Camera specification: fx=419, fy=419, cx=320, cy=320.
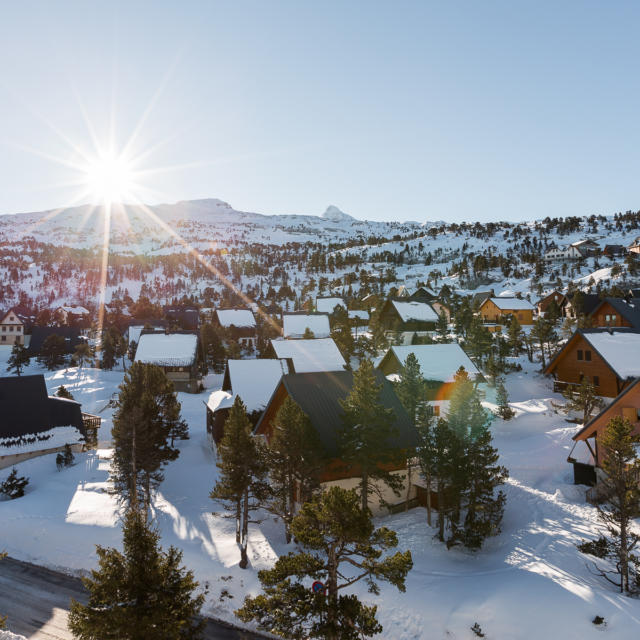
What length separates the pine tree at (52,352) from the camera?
246 feet

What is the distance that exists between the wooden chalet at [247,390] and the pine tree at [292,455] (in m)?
13.2

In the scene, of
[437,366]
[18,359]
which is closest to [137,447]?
[437,366]

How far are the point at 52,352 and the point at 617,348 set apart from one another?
83862mm

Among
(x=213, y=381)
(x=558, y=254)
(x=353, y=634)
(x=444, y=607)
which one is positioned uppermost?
(x=558, y=254)

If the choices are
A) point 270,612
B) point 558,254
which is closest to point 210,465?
point 270,612

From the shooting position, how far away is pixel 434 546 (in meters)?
21.8

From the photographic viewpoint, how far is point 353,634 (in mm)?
10727

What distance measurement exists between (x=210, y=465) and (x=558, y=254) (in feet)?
521

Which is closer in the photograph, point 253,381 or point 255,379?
point 253,381

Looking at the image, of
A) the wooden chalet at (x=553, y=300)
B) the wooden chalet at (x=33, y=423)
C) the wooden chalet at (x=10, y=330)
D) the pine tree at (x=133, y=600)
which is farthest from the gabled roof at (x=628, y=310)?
the wooden chalet at (x=10, y=330)

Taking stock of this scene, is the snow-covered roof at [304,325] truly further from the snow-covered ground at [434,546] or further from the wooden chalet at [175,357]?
the snow-covered ground at [434,546]

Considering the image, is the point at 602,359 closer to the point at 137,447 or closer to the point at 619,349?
the point at 619,349

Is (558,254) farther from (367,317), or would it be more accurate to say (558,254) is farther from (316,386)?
(316,386)

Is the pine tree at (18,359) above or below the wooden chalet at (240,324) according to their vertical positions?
below
